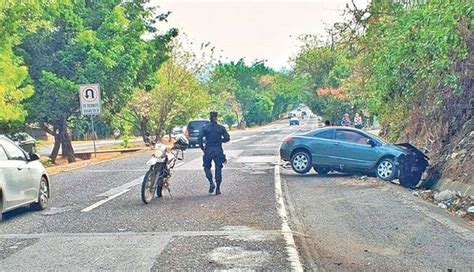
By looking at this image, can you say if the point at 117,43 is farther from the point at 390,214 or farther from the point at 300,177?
the point at 390,214

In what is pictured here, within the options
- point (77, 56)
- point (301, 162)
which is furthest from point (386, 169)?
point (77, 56)

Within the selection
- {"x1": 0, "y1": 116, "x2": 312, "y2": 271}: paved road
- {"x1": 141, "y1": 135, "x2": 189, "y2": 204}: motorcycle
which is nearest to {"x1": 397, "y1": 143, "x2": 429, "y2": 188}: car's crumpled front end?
{"x1": 0, "y1": 116, "x2": 312, "y2": 271}: paved road

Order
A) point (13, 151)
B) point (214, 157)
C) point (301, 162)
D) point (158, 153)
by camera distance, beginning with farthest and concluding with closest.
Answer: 1. point (301, 162)
2. point (214, 157)
3. point (158, 153)
4. point (13, 151)

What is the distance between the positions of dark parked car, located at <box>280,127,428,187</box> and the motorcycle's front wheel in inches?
266

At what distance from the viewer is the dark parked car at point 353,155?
17406 mm

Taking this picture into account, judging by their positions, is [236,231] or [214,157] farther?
[214,157]

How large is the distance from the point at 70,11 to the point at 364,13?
12.7 metres

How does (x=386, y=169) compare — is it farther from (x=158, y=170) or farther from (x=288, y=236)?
(x=288, y=236)

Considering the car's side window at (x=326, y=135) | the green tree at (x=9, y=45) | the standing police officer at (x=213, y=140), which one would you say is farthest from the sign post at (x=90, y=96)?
the standing police officer at (x=213, y=140)

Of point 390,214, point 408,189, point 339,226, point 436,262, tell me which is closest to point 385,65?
point 408,189

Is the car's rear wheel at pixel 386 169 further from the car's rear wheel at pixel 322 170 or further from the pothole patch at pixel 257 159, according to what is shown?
the pothole patch at pixel 257 159

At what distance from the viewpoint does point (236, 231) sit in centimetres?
960

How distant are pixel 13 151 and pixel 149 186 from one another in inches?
109

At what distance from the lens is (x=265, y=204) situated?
12547 mm
